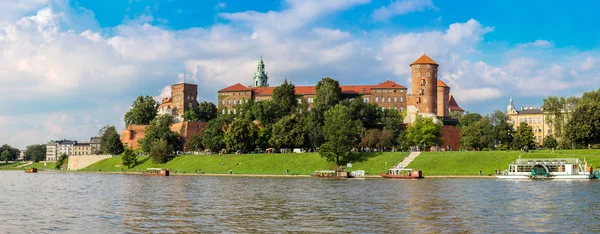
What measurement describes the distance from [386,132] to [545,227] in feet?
214

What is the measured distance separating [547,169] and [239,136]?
44870mm

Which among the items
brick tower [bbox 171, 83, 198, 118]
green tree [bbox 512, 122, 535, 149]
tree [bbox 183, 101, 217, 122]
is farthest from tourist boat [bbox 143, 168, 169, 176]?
brick tower [bbox 171, 83, 198, 118]

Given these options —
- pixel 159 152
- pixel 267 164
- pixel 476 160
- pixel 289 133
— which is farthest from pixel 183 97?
pixel 476 160

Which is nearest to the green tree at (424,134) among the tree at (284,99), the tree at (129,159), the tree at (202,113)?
the tree at (284,99)

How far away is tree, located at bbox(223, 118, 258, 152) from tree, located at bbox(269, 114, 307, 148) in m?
3.63

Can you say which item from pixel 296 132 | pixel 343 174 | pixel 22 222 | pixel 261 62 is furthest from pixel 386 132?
pixel 261 62

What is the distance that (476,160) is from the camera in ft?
234

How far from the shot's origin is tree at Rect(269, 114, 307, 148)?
299ft

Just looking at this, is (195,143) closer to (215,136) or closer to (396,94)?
(215,136)

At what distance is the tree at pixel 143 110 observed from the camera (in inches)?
5177

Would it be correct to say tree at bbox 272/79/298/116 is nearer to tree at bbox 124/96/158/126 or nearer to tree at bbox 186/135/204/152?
tree at bbox 186/135/204/152

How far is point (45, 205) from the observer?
1430 inches

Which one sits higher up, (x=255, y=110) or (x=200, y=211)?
(x=255, y=110)

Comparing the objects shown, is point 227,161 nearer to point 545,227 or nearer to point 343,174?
point 343,174
